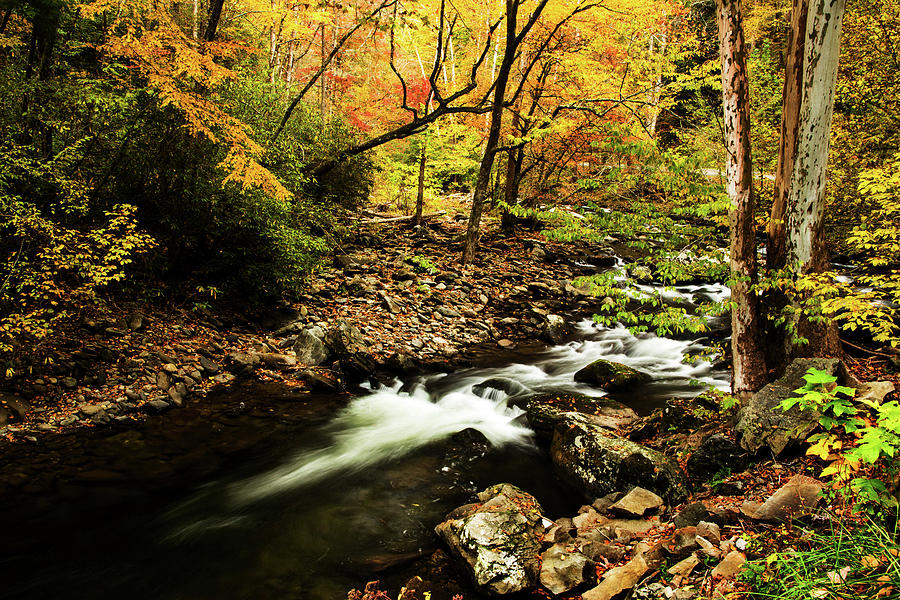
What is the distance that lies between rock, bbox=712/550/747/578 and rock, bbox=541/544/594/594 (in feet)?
3.11

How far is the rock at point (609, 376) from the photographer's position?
824 centimetres

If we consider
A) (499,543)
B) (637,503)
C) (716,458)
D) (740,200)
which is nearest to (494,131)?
(740,200)

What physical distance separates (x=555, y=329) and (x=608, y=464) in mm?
6008

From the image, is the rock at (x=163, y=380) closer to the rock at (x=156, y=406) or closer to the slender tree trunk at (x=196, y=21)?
the rock at (x=156, y=406)

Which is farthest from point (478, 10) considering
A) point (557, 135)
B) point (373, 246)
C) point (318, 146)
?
point (373, 246)

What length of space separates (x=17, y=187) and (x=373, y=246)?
350 inches

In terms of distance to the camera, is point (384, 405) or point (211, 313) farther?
point (211, 313)

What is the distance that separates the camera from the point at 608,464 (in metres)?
5.03

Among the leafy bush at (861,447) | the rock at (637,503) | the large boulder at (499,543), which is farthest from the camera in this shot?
the rock at (637,503)

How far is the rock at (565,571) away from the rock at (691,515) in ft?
2.88

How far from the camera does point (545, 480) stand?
18.8 feet

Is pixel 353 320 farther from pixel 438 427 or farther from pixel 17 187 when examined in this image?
pixel 17 187

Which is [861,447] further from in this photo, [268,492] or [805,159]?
[268,492]

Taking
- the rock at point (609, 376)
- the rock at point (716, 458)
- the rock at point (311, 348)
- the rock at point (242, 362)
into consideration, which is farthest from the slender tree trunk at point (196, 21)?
the rock at point (716, 458)
